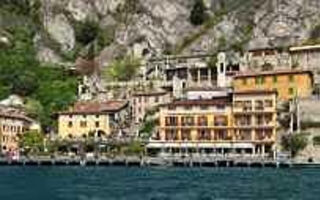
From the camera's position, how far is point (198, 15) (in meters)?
171

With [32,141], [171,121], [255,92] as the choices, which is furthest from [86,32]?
[255,92]

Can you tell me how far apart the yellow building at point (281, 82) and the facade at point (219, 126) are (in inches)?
296

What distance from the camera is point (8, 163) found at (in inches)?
4845

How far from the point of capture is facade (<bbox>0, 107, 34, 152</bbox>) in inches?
5531

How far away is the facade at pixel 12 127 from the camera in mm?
140475

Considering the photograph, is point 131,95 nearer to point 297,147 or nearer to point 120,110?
point 120,110

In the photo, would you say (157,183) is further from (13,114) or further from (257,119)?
(13,114)

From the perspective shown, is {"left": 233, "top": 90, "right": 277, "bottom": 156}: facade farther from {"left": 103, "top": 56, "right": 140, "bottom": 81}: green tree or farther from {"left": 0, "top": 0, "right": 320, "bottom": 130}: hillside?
{"left": 103, "top": 56, "right": 140, "bottom": 81}: green tree

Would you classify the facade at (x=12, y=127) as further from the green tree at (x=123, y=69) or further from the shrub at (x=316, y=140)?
the shrub at (x=316, y=140)

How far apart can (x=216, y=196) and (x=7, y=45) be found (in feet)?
356

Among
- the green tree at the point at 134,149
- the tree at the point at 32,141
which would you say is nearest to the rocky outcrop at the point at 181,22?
the green tree at the point at 134,149

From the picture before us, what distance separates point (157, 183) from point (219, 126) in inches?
1898

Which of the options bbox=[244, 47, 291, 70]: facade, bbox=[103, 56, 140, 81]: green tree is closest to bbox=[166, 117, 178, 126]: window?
bbox=[244, 47, 291, 70]: facade

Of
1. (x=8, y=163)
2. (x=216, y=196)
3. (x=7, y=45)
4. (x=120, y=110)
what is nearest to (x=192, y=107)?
(x=120, y=110)
